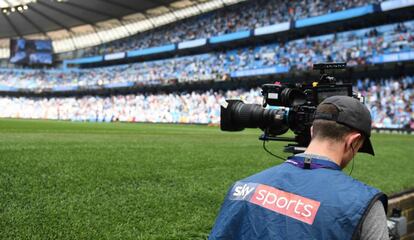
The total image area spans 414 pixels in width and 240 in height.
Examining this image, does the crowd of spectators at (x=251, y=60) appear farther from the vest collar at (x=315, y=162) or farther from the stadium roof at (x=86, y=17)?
the vest collar at (x=315, y=162)

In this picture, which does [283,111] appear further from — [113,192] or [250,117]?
[113,192]

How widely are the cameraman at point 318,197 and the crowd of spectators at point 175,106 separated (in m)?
11.5

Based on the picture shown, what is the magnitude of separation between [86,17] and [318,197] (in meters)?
63.8

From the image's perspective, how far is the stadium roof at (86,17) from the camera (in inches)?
2115

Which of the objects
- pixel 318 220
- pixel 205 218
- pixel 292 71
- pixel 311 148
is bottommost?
pixel 205 218

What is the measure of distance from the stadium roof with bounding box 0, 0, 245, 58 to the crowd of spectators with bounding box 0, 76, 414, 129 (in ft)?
40.1

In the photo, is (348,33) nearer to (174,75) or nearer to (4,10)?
(174,75)

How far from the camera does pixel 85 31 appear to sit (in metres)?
68.4

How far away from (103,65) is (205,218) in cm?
6701

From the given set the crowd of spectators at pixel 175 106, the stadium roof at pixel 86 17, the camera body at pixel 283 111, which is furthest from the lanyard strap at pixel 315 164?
A: the stadium roof at pixel 86 17

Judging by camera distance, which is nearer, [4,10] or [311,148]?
[311,148]

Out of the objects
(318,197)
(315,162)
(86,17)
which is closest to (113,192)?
(315,162)

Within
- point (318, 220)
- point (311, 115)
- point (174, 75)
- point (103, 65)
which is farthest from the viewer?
point (103, 65)

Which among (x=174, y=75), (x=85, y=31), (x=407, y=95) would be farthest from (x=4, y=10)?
(x=407, y=95)
